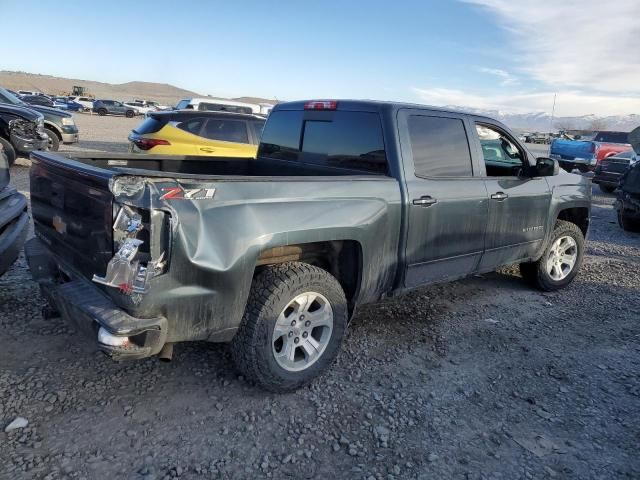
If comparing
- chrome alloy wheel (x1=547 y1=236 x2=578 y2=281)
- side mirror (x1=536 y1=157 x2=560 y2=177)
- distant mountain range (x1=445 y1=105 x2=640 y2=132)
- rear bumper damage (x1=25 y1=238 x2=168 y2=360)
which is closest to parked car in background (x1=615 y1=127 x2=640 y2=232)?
chrome alloy wheel (x1=547 y1=236 x2=578 y2=281)

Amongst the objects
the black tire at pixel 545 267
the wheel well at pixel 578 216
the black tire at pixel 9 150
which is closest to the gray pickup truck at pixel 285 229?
the black tire at pixel 545 267

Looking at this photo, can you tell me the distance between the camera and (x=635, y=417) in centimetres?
326

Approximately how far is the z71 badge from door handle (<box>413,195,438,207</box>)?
1638mm

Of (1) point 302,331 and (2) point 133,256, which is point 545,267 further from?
(2) point 133,256

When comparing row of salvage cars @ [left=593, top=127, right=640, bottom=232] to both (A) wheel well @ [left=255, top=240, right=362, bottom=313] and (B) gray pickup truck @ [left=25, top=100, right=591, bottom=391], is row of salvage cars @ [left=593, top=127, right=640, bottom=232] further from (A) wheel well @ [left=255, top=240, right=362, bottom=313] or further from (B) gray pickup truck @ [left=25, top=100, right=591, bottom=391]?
(A) wheel well @ [left=255, top=240, right=362, bottom=313]

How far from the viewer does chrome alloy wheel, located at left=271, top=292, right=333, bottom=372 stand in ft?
10.4

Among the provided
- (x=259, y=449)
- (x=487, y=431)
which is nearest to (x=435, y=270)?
(x=487, y=431)

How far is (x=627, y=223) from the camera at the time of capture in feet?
29.4

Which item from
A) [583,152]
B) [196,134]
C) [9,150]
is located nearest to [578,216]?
[196,134]

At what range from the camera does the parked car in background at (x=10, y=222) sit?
12.6 feet

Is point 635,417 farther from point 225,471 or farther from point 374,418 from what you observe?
point 225,471

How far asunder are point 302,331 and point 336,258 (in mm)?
584

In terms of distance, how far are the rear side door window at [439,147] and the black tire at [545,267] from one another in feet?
5.73

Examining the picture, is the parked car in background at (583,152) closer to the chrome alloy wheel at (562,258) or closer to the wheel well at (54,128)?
the chrome alloy wheel at (562,258)
